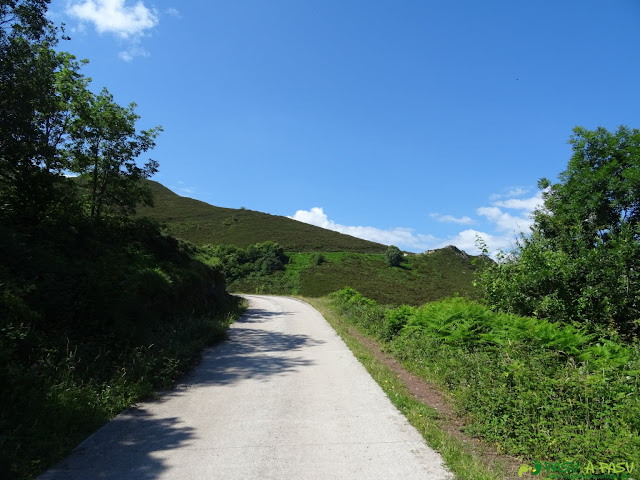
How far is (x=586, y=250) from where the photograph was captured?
36.5 feet

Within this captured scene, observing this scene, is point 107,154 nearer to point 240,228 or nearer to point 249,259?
point 249,259

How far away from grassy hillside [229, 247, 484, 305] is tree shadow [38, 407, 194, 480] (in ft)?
114

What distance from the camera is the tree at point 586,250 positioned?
10.4 meters

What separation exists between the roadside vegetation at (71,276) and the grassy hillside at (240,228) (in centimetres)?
4718

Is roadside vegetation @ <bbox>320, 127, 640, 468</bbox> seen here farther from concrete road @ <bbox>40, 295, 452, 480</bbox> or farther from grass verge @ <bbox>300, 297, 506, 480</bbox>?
concrete road @ <bbox>40, 295, 452, 480</bbox>

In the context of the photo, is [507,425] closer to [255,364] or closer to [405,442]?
[405,442]

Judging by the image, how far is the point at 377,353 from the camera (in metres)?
10.4

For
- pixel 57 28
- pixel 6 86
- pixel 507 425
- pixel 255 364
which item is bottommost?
pixel 255 364

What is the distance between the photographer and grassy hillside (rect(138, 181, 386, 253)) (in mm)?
67875

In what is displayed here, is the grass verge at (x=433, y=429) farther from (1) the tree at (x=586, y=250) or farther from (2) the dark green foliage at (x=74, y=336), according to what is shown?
(1) the tree at (x=586, y=250)

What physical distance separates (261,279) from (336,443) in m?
47.3

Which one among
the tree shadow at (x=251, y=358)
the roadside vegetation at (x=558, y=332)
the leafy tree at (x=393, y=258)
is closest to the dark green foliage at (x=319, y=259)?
the leafy tree at (x=393, y=258)

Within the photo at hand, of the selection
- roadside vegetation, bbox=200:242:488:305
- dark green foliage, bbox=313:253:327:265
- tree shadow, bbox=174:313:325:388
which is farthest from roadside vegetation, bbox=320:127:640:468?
dark green foliage, bbox=313:253:327:265

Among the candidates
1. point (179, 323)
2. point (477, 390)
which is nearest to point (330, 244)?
point (179, 323)
